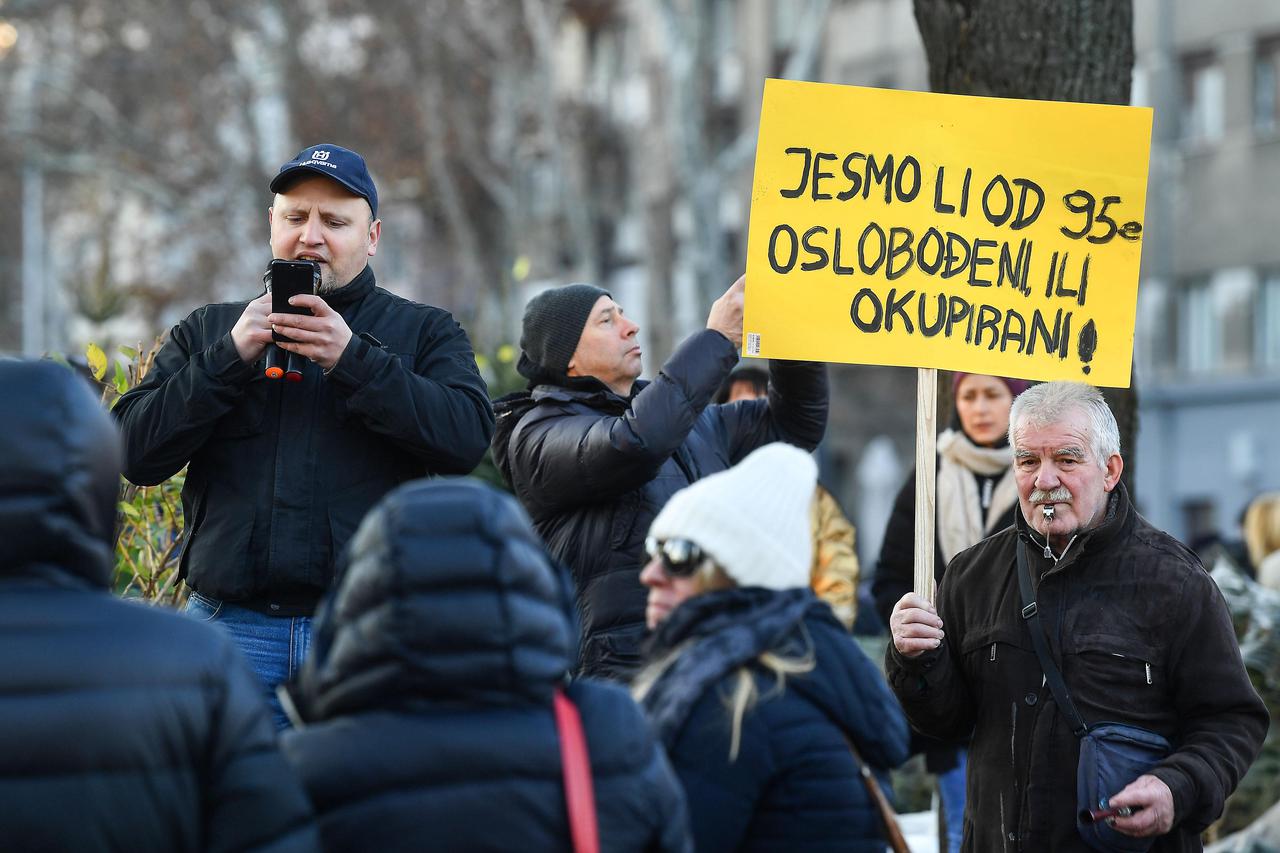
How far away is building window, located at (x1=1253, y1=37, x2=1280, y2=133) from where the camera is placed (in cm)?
2680

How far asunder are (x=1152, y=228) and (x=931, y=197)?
23754 millimetres

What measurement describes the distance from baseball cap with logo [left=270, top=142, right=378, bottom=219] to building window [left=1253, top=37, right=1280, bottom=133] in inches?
948

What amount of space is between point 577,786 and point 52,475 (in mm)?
876

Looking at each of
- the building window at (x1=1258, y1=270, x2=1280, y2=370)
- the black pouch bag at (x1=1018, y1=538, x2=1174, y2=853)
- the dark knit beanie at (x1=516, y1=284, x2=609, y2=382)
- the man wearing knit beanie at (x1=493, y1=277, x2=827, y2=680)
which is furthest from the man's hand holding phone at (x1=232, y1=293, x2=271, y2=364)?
the building window at (x1=1258, y1=270, x2=1280, y2=370)

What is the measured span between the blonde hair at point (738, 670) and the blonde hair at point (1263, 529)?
7327 mm

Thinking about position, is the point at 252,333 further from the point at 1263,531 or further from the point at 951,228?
the point at 1263,531

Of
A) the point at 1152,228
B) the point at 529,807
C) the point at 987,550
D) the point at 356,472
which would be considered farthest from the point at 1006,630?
the point at 1152,228

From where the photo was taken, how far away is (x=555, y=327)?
17.7ft

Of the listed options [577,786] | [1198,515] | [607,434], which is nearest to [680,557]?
[577,786]

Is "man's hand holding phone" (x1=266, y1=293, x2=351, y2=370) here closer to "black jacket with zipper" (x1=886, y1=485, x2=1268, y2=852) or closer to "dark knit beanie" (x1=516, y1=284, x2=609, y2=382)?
"dark knit beanie" (x1=516, y1=284, x2=609, y2=382)

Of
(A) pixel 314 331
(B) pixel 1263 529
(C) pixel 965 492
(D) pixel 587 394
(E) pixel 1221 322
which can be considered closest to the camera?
(A) pixel 314 331

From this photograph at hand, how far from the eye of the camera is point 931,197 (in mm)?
5426

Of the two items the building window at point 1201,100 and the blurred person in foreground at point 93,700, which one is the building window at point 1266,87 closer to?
the building window at point 1201,100


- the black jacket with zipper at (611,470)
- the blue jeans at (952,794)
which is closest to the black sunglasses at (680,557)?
the black jacket with zipper at (611,470)
